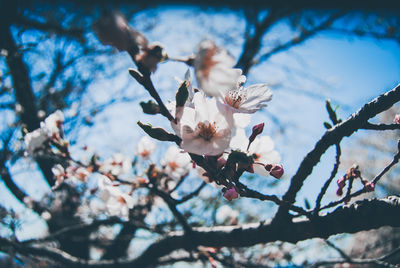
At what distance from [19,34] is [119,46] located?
3339 mm

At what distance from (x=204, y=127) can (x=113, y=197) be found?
3.50ft

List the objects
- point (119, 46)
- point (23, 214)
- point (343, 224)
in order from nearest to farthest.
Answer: point (119, 46), point (343, 224), point (23, 214)

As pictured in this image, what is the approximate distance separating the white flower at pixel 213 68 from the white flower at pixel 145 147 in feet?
4.20

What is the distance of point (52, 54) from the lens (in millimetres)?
3664

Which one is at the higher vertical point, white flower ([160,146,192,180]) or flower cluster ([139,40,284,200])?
white flower ([160,146,192,180])

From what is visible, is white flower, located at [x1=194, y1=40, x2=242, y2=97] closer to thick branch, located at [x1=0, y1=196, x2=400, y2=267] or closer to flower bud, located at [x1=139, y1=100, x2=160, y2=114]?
flower bud, located at [x1=139, y1=100, x2=160, y2=114]

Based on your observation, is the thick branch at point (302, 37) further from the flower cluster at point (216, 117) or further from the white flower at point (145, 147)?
the flower cluster at point (216, 117)

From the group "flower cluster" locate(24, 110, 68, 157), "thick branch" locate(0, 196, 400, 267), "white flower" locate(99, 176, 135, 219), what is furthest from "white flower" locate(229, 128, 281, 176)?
"flower cluster" locate(24, 110, 68, 157)

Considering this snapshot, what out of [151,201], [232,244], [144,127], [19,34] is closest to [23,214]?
[151,201]

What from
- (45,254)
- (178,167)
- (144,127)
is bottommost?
(45,254)

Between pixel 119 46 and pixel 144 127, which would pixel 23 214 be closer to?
pixel 144 127

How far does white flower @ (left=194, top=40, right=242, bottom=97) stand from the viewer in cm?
68

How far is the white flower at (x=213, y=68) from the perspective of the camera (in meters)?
0.68

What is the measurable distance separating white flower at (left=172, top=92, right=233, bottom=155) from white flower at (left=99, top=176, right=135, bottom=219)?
2.68 ft
